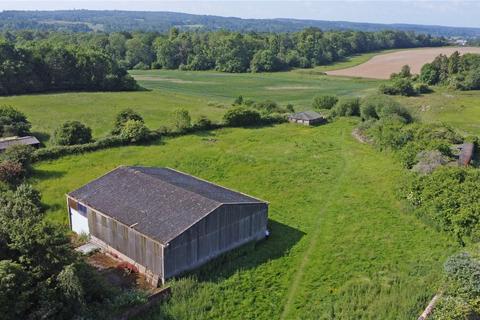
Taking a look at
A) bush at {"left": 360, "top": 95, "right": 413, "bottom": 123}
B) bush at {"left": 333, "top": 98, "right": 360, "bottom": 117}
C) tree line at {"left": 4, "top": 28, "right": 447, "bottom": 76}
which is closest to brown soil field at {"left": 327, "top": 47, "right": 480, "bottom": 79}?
tree line at {"left": 4, "top": 28, "right": 447, "bottom": 76}

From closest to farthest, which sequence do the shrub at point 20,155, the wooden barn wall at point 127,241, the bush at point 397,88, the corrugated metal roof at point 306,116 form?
1. the wooden barn wall at point 127,241
2. the shrub at point 20,155
3. the corrugated metal roof at point 306,116
4. the bush at point 397,88

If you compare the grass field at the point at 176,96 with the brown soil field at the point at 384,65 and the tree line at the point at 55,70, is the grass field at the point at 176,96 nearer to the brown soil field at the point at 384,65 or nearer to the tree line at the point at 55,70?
the tree line at the point at 55,70

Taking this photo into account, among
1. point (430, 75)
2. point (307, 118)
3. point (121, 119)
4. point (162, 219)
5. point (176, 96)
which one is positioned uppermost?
point (162, 219)

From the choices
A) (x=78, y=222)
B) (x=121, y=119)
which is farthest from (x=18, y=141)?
(x=78, y=222)

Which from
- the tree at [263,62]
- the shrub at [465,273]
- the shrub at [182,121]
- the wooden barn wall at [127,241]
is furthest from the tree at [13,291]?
the tree at [263,62]

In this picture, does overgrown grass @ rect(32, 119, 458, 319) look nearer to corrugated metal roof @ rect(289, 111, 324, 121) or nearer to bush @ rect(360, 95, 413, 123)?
corrugated metal roof @ rect(289, 111, 324, 121)

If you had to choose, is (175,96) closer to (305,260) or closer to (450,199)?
(450,199)
